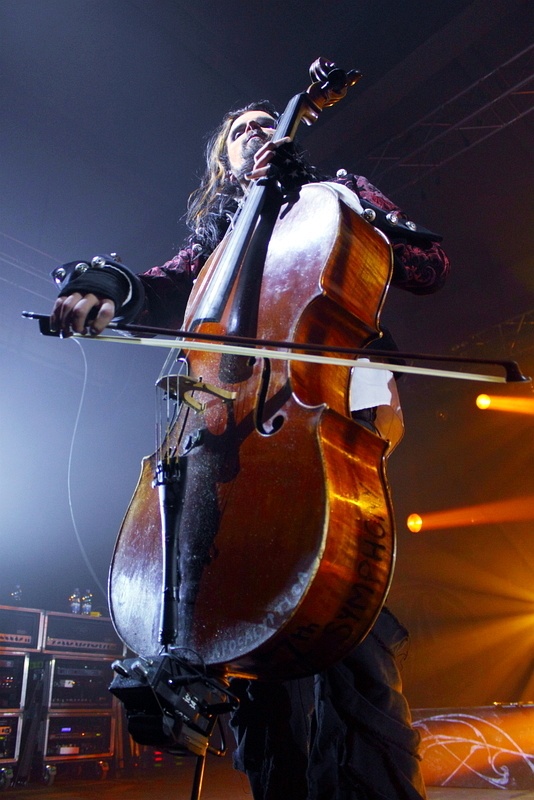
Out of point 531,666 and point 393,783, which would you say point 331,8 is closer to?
point 393,783

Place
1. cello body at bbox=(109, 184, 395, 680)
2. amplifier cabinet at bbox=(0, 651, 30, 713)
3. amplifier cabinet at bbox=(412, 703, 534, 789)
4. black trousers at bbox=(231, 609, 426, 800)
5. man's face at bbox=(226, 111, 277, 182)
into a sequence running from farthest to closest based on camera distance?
1. amplifier cabinet at bbox=(0, 651, 30, 713)
2. amplifier cabinet at bbox=(412, 703, 534, 789)
3. man's face at bbox=(226, 111, 277, 182)
4. black trousers at bbox=(231, 609, 426, 800)
5. cello body at bbox=(109, 184, 395, 680)

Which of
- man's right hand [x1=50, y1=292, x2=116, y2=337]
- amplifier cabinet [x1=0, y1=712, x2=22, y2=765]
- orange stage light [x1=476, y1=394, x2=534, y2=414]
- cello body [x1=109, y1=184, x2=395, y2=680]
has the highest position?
orange stage light [x1=476, y1=394, x2=534, y2=414]

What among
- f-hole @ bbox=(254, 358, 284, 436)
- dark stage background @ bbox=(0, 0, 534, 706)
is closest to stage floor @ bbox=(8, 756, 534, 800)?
dark stage background @ bbox=(0, 0, 534, 706)

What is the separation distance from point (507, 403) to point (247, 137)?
5.61 m

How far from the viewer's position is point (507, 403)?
6730 millimetres

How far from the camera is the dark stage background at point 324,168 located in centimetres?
392

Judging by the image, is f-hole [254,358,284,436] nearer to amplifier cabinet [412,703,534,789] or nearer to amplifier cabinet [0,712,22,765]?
amplifier cabinet [412,703,534,789]

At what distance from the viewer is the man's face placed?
6.24 ft

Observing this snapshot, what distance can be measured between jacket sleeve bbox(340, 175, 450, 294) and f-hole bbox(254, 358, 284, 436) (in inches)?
20.7

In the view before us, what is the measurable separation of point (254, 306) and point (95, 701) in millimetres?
4755

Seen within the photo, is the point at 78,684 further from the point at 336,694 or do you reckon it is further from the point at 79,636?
the point at 336,694

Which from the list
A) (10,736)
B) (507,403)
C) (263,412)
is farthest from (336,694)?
(507,403)

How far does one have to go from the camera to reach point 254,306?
4.31 ft

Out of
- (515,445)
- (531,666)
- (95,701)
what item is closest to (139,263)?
(95,701)
